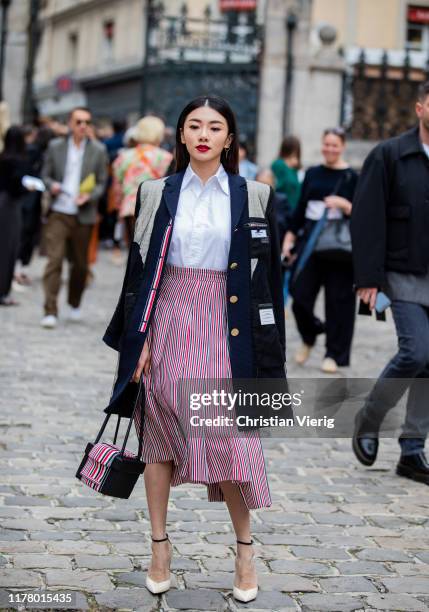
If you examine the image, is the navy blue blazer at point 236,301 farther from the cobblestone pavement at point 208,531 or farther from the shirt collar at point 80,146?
the shirt collar at point 80,146

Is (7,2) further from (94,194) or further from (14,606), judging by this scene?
(14,606)

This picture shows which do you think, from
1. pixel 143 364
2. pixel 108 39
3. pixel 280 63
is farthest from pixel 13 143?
pixel 108 39

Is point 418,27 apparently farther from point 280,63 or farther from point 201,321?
point 201,321

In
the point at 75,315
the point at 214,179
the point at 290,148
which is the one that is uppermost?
the point at 290,148

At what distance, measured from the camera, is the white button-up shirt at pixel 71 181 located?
12.9m

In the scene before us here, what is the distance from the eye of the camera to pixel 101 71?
1788 inches

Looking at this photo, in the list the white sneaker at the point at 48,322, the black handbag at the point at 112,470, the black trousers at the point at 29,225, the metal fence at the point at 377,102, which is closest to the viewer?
the black handbag at the point at 112,470

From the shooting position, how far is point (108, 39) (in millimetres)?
47125

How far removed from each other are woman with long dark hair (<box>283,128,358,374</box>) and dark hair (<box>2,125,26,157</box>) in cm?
377

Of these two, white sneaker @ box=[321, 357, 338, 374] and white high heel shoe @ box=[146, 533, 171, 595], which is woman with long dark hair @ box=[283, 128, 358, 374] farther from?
white high heel shoe @ box=[146, 533, 171, 595]

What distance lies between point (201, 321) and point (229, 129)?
0.72 m

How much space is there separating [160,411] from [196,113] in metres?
1.08

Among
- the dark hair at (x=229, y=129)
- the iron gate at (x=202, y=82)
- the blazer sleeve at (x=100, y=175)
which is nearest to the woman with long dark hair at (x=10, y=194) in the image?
the blazer sleeve at (x=100, y=175)

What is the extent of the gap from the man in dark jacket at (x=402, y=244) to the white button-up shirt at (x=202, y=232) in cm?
199
